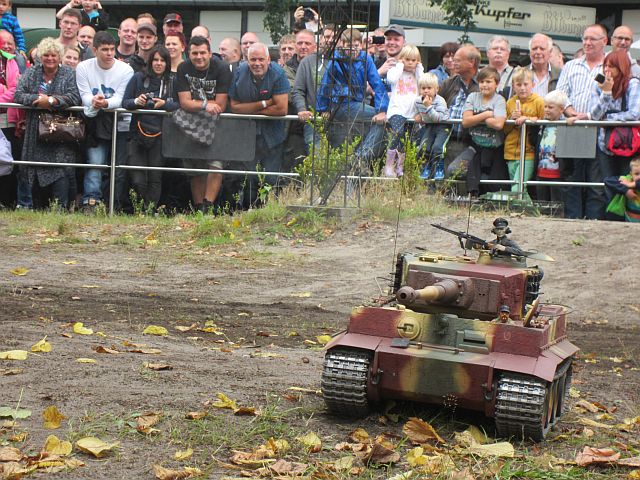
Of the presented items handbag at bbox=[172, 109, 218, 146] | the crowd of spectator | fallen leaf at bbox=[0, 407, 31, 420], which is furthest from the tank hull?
handbag at bbox=[172, 109, 218, 146]

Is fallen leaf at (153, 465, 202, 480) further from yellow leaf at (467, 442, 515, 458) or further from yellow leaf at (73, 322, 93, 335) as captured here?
yellow leaf at (73, 322, 93, 335)

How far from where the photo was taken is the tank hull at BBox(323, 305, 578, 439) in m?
7.15

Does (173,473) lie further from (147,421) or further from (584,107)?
(584,107)

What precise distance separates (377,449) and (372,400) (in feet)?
3.86

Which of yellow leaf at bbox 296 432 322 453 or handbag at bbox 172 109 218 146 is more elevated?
handbag at bbox 172 109 218 146

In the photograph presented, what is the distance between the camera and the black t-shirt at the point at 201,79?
625 inches

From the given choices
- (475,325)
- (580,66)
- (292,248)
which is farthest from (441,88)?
(475,325)

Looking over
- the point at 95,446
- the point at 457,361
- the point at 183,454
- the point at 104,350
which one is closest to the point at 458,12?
the point at 104,350

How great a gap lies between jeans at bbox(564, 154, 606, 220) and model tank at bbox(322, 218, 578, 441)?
737cm

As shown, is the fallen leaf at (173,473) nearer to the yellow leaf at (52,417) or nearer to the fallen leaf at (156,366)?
the yellow leaf at (52,417)

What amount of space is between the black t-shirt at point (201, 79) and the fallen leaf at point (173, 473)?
10630 mm

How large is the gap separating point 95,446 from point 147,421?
0.63 m

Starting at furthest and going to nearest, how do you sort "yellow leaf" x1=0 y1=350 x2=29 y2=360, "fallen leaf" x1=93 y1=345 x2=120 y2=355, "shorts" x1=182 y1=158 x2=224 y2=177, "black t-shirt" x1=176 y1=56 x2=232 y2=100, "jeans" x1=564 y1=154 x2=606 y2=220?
"shorts" x1=182 y1=158 x2=224 y2=177 → "black t-shirt" x1=176 y1=56 x2=232 y2=100 → "jeans" x1=564 y1=154 x2=606 y2=220 → "fallen leaf" x1=93 y1=345 x2=120 y2=355 → "yellow leaf" x1=0 y1=350 x2=29 y2=360

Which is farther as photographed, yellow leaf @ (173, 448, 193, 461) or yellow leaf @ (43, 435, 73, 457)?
yellow leaf @ (173, 448, 193, 461)
